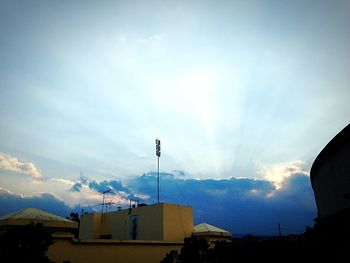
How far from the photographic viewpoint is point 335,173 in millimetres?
8117

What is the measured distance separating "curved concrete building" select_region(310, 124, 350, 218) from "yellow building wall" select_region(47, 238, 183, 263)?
1155 cm

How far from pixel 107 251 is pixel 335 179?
12.8m

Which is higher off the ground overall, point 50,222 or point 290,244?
point 50,222

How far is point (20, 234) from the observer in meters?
8.91

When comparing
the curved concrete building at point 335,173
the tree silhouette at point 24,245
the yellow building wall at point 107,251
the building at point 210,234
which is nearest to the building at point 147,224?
the building at point 210,234

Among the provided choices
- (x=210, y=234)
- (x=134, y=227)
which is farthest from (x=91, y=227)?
(x=210, y=234)

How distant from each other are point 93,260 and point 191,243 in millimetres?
6068

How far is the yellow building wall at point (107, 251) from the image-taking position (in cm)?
1410

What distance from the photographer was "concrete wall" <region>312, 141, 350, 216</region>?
24.3 ft

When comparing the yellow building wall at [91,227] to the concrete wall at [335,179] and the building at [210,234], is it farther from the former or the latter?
the concrete wall at [335,179]

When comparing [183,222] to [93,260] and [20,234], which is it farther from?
[20,234]

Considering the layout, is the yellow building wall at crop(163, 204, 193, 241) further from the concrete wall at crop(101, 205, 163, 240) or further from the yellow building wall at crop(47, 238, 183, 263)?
the yellow building wall at crop(47, 238, 183, 263)

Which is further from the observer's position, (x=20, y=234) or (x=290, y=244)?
(x=290, y=244)

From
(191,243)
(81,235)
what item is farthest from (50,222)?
(81,235)
